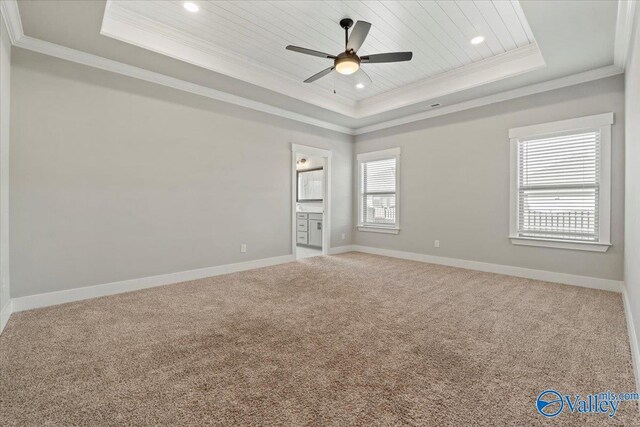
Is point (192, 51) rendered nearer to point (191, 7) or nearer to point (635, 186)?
point (191, 7)

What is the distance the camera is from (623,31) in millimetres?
2797

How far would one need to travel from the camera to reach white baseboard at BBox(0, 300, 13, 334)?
2527 millimetres

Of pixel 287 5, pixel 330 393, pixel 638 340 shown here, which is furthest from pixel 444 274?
pixel 287 5

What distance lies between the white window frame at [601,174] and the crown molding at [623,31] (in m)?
0.66

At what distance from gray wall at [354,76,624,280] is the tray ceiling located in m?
0.76

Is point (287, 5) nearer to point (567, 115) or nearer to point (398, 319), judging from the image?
point (398, 319)

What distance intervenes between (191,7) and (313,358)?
3442mm

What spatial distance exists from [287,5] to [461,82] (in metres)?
2.88

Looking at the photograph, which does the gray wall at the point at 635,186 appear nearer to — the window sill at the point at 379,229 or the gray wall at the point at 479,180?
the gray wall at the point at 479,180

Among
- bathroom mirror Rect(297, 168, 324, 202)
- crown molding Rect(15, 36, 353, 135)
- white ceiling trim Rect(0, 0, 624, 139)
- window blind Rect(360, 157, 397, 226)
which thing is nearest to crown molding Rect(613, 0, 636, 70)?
white ceiling trim Rect(0, 0, 624, 139)

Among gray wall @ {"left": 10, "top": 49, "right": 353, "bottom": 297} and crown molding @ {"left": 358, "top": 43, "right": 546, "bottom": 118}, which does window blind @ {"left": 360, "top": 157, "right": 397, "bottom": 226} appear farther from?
gray wall @ {"left": 10, "top": 49, "right": 353, "bottom": 297}

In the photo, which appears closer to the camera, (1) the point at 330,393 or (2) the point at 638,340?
(1) the point at 330,393

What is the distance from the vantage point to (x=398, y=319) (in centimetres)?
275

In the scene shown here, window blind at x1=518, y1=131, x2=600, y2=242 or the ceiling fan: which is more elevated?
the ceiling fan
